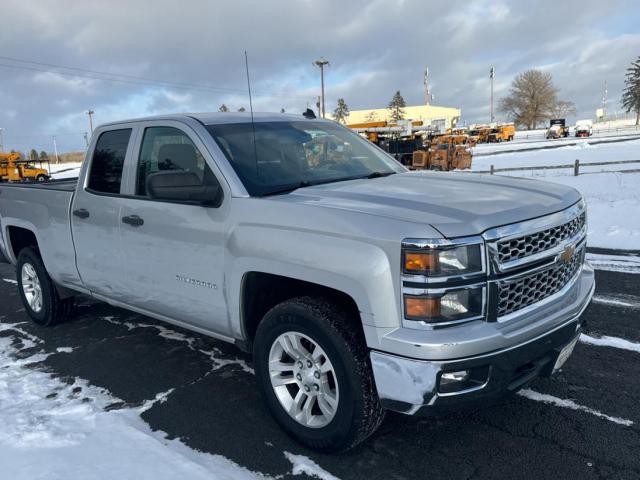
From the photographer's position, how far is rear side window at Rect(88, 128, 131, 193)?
4242 mm

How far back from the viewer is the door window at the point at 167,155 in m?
3.57

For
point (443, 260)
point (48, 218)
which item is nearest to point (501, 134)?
point (48, 218)

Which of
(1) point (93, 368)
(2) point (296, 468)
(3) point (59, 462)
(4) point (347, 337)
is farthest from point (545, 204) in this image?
(1) point (93, 368)

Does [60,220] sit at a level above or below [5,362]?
above

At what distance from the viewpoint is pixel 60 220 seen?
189 inches

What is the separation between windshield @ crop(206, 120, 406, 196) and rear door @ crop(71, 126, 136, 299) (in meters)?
1.08

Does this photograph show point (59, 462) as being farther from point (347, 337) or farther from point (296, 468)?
point (347, 337)

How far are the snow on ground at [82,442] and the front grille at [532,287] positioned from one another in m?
1.61

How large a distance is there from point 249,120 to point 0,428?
269 centimetres

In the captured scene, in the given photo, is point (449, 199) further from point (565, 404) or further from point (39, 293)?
point (39, 293)

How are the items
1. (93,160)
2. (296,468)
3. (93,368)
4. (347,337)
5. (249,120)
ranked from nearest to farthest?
(347,337), (296,468), (249,120), (93,368), (93,160)

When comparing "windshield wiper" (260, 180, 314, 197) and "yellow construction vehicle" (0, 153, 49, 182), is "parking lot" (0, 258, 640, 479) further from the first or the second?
"yellow construction vehicle" (0, 153, 49, 182)

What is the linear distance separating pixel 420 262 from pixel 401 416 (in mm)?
1408

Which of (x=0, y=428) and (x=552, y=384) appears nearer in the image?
(x=0, y=428)
